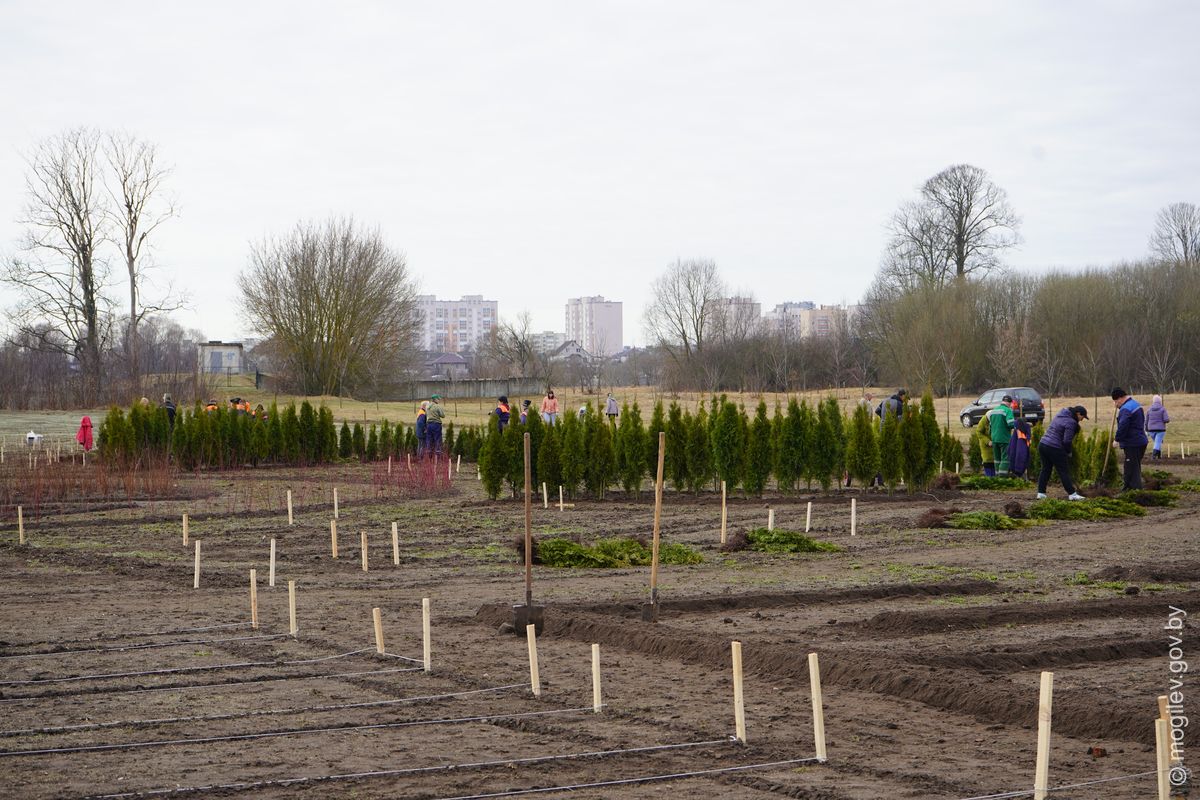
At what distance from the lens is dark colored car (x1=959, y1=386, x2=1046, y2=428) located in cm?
3524

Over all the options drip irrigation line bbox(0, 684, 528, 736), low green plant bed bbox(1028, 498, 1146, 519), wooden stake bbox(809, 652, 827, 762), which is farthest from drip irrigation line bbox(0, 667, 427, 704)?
low green plant bed bbox(1028, 498, 1146, 519)

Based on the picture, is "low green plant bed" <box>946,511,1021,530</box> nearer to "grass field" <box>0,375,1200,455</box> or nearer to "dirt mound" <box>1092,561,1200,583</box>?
"dirt mound" <box>1092,561,1200,583</box>

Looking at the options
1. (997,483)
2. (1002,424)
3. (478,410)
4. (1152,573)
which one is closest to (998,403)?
(1002,424)

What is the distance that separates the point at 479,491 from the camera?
23.2 metres

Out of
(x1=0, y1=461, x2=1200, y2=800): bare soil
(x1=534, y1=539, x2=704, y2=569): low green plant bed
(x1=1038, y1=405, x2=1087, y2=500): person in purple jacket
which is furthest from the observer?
(x1=1038, y1=405, x2=1087, y2=500): person in purple jacket

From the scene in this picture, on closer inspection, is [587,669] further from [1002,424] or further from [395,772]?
[1002,424]

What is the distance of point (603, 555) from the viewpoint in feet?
43.8

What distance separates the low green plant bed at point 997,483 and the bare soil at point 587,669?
5573mm

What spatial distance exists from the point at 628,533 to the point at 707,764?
33.3 ft

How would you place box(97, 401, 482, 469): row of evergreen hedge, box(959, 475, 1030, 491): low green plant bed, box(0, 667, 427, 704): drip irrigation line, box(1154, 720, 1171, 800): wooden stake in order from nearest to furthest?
box(1154, 720, 1171, 800): wooden stake
box(0, 667, 427, 704): drip irrigation line
box(959, 475, 1030, 491): low green plant bed
box(97, 401, 482, 469): row of evergreen hedge

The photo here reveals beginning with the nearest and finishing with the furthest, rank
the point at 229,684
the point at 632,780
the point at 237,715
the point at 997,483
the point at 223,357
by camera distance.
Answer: the point at 632,780 < the point at 237,715 < the point at 229,684 < the point at 997,483 < the point at 223,357

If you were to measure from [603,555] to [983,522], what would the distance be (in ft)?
18.5

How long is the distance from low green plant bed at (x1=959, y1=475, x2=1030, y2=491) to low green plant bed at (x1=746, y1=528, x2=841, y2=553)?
7.96 metres

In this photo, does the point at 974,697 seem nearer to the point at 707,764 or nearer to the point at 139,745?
the point at 707,764
